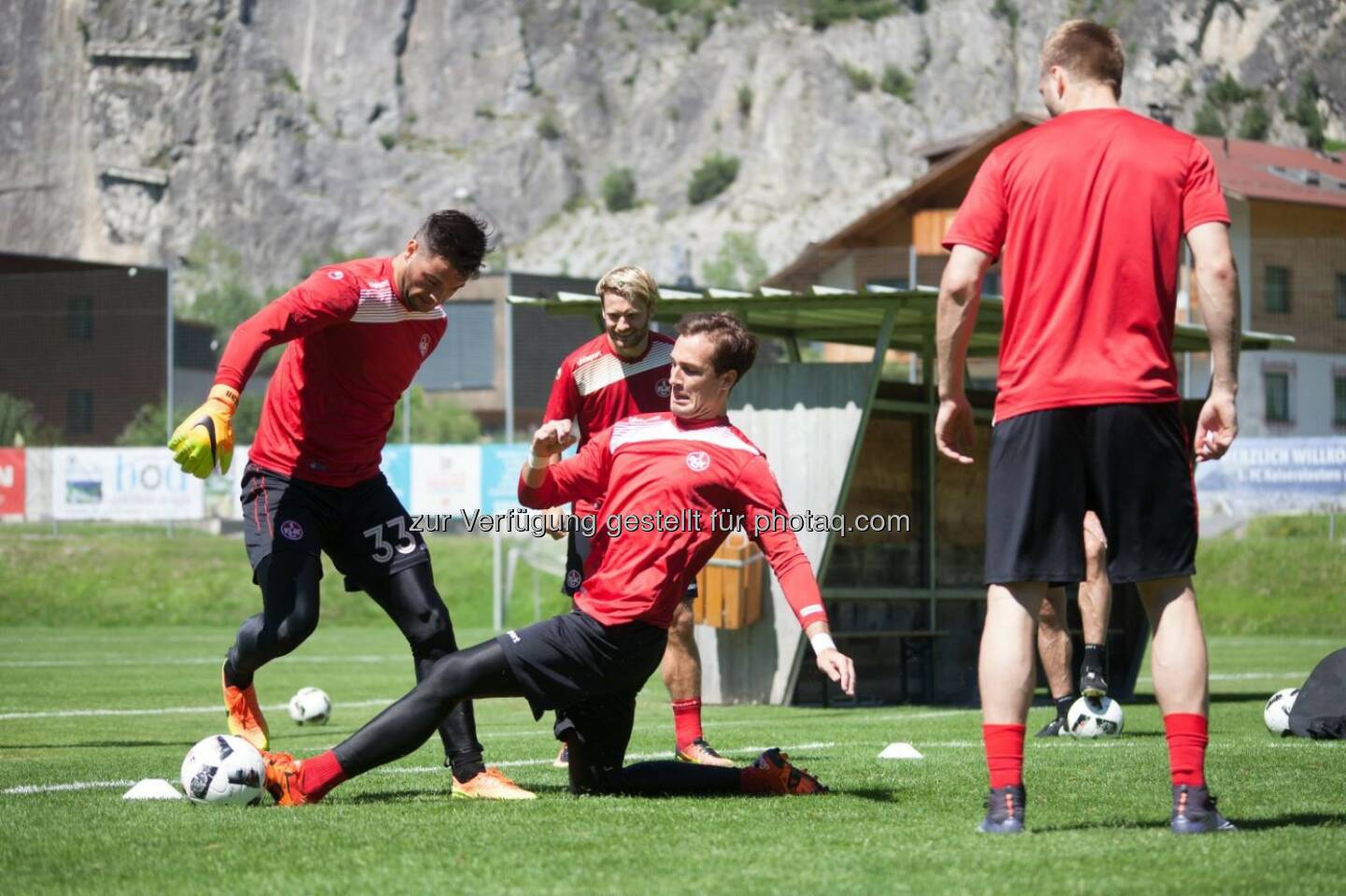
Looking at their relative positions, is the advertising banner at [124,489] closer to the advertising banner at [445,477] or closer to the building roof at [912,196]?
the advertising banner at [445,477]

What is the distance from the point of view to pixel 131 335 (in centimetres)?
4322

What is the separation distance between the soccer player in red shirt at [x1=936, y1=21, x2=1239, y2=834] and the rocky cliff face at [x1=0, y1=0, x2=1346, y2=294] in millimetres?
107654

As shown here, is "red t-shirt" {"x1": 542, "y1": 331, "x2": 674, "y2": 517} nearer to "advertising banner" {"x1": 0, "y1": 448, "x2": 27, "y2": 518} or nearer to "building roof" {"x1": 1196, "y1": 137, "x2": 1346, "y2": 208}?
"advertising banner" {"x1": 0, "y1": 448, "x2": 27, "y2": 518}

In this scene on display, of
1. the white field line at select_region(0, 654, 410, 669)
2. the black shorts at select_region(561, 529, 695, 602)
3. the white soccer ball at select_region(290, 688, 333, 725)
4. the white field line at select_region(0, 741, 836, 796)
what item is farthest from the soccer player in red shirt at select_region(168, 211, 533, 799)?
the white field line at select_region(0, 654, 410, 669)

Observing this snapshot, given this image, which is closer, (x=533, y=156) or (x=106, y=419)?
(x=106, y=419)

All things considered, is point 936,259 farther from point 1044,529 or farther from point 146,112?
point 146,112

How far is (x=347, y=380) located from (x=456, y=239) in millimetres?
788

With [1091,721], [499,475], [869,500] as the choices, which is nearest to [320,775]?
[1091,721]

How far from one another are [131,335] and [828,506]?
32899mm

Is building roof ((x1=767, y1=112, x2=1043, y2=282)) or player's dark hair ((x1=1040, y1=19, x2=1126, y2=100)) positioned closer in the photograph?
player's dark hair ((x1=1040, y1=19, x2=1126, y2=100))

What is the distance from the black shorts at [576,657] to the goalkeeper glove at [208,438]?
3.79ft

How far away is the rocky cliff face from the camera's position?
378 feet

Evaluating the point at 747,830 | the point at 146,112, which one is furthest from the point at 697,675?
the point at 146,112

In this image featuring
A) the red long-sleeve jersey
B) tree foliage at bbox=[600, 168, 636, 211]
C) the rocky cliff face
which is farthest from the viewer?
tree foliage at bbox=[600, 168, 636, 211]
